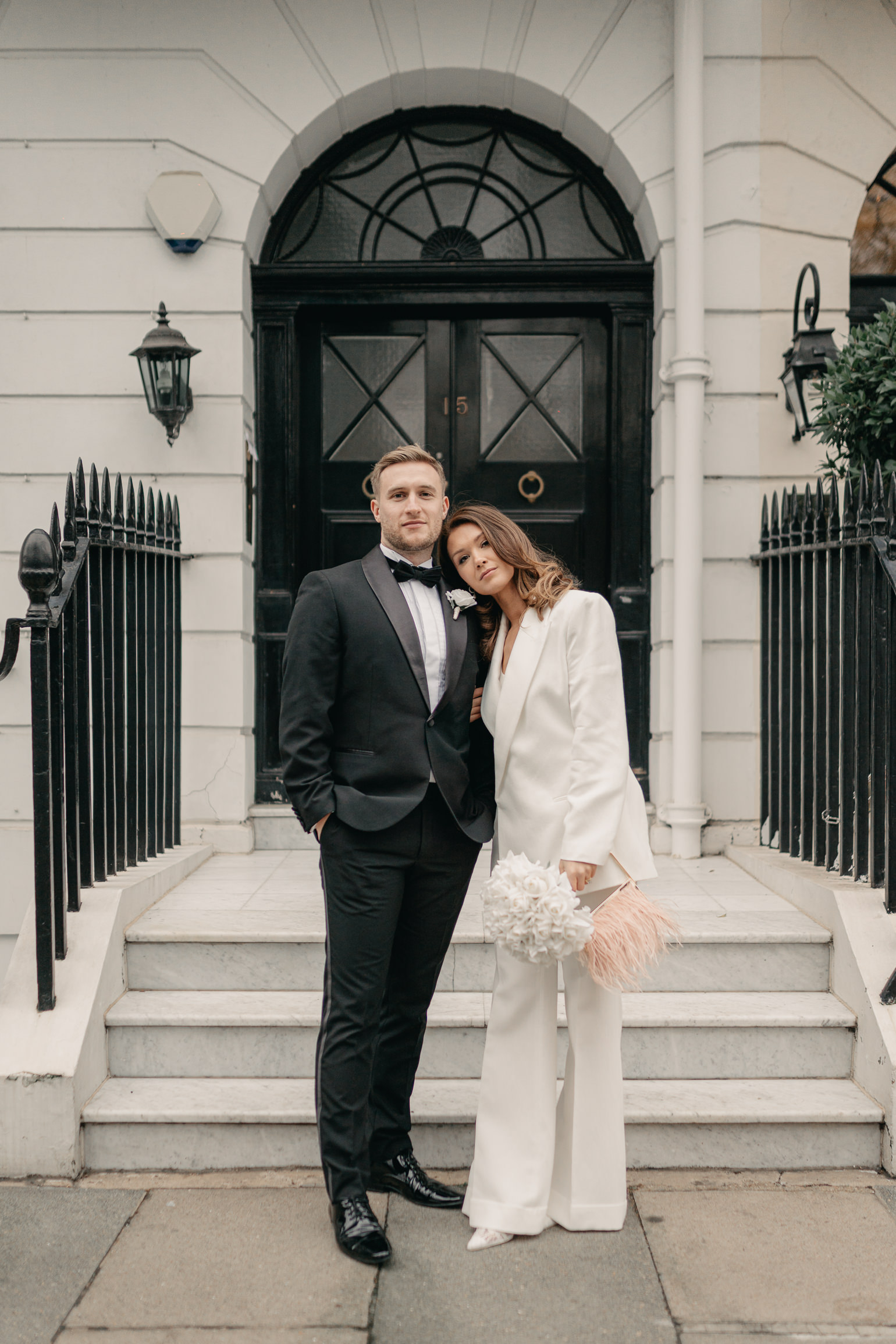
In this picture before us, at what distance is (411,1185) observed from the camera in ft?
9.99

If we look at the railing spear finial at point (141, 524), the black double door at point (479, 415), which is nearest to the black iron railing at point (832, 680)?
the black double door at point (479, 415)

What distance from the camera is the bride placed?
285 cm

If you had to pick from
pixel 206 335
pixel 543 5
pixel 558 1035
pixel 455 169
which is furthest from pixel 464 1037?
pixel 543 5

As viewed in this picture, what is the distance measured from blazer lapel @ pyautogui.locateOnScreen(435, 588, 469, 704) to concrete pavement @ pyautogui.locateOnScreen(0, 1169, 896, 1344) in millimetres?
1547

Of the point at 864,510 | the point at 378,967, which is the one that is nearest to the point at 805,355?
the point at 864,510

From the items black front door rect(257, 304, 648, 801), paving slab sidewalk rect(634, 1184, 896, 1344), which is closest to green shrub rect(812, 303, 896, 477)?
black front door rect(257, 304, 648, 801)

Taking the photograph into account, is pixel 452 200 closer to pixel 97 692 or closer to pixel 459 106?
pixel 459 106

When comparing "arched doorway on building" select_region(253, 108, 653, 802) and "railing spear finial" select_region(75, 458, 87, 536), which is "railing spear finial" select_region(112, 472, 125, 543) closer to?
"railing spear finial" select_region(75, 458, 87, 536)

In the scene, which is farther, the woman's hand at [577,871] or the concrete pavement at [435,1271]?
the woman's hand at [577,871]

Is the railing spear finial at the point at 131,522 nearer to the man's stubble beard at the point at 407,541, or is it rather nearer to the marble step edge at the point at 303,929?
the marble step edge at the point at 303,929

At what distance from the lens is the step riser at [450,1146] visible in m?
3.29

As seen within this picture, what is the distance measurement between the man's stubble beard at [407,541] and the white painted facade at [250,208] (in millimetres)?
2569

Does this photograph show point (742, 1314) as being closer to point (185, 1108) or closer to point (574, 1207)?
point (574, 1207)

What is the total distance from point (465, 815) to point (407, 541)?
83cm
